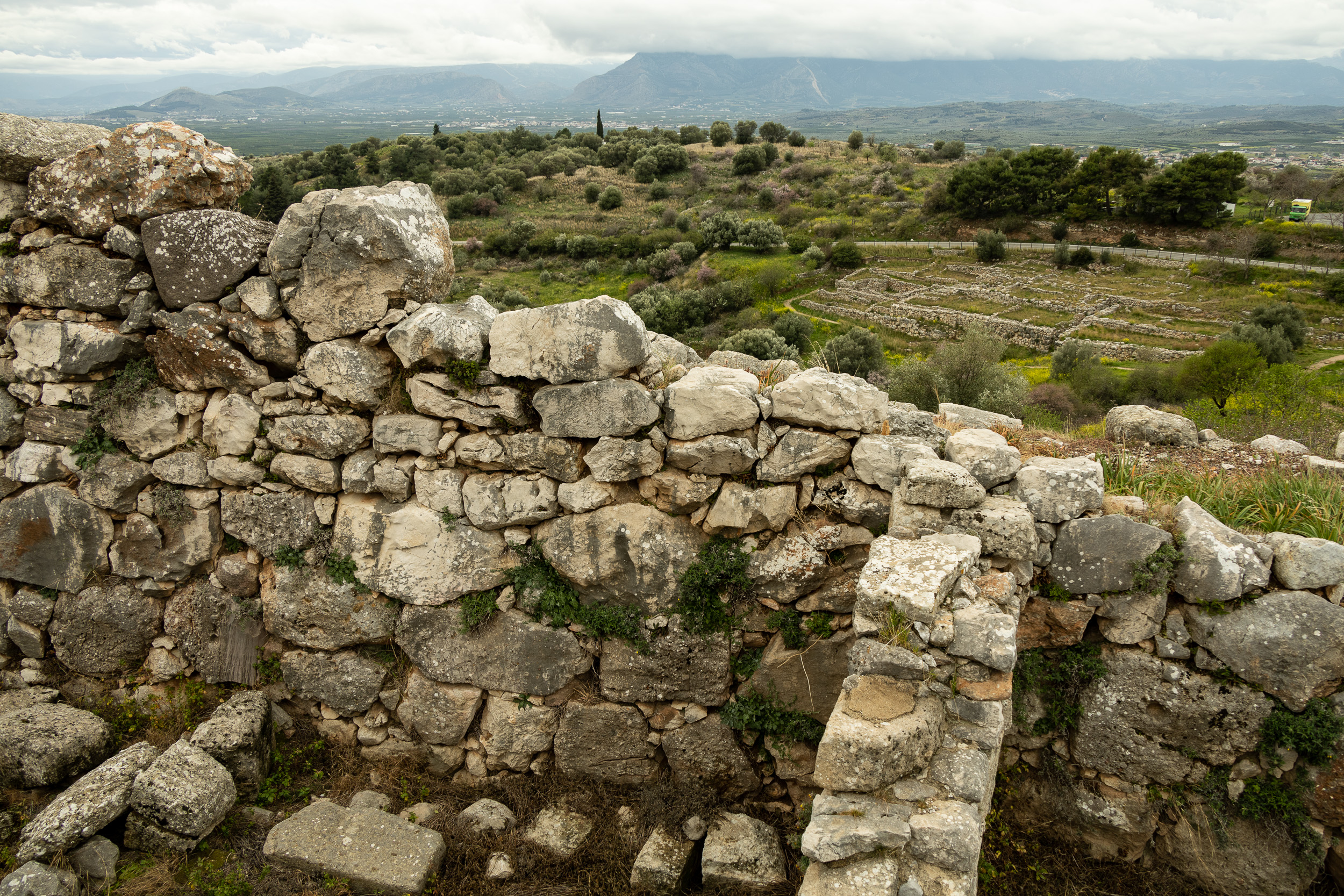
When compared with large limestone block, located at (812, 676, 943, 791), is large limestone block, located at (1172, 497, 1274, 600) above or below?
above

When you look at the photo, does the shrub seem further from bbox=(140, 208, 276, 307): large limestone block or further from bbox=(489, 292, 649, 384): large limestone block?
bbox=(140, 208, 276, 307): large limestone block

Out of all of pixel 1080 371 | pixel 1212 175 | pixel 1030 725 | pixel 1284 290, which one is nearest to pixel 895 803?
pixel 1030 725

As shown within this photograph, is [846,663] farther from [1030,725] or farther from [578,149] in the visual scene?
[578,149]

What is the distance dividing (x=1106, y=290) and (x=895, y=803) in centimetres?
4910

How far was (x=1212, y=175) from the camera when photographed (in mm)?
51219

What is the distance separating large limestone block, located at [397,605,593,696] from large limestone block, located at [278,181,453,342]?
2885mm

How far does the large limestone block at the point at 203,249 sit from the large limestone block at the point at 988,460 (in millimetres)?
6743

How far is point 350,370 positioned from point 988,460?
5.75 m

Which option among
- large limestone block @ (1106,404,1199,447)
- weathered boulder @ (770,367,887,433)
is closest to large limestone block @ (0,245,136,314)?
weathered boulder @ (770,367,887,433)

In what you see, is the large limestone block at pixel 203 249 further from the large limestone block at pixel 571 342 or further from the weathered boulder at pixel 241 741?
the weathered boulder at pixel 241 741

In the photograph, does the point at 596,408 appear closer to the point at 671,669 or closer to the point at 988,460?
the point at 671,669

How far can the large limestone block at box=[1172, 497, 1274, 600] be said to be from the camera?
17.1 ft

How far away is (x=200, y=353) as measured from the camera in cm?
657

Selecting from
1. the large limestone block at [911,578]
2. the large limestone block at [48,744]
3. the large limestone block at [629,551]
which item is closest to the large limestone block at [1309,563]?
the large limestone block at [911,578]
